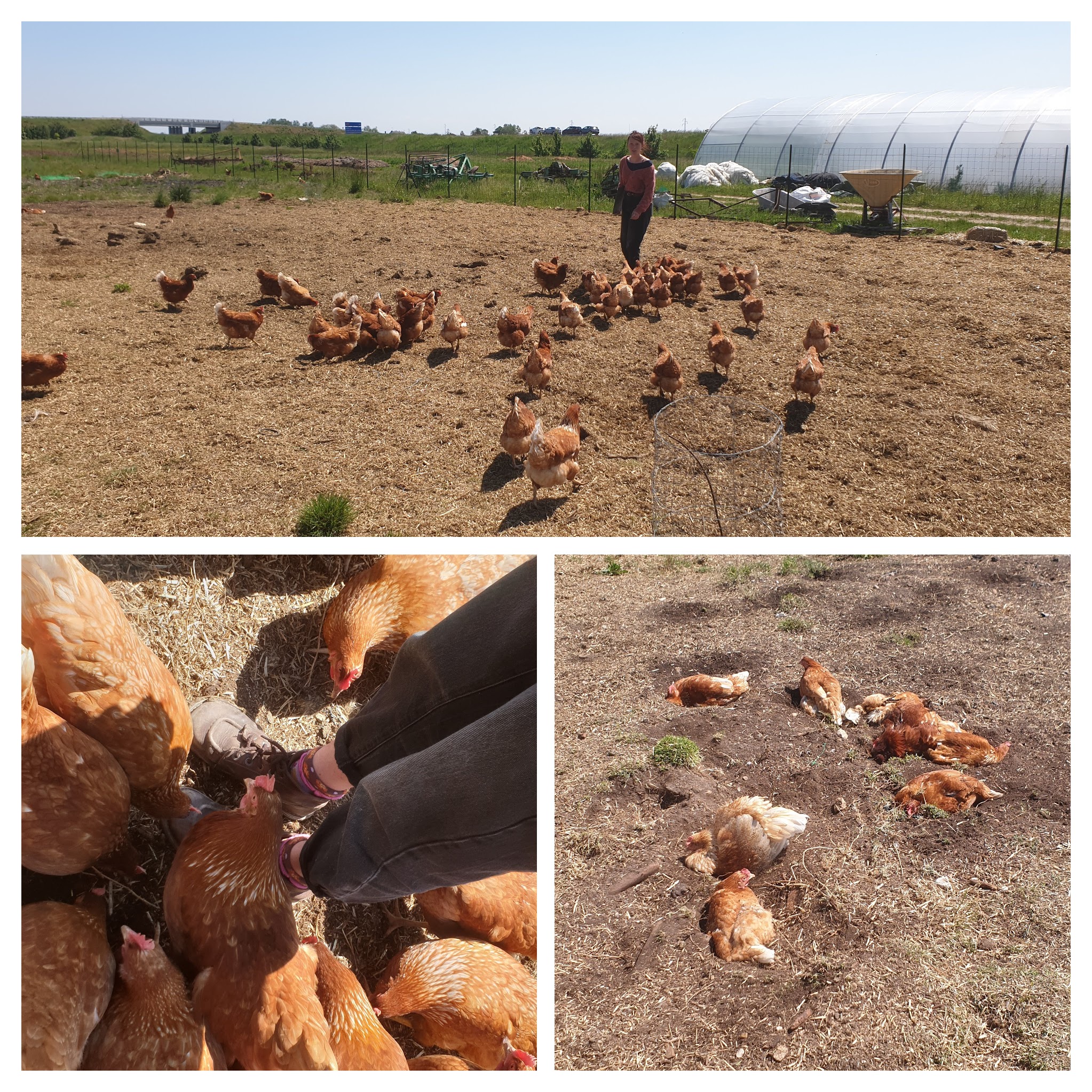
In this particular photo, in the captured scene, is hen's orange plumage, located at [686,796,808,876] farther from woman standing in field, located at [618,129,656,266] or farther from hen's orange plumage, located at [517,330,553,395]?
woman standing in field, located at [618,129,656,266]

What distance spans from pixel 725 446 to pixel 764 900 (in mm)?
3496

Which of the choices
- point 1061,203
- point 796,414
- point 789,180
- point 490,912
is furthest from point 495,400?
point 789,180

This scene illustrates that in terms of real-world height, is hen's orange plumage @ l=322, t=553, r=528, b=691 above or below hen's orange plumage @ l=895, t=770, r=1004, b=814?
above

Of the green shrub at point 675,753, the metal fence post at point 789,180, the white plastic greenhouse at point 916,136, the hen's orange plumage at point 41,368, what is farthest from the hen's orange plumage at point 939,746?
the white plastic greenhouse at point 916,136

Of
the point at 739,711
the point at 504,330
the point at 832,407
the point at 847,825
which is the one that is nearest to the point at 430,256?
the point at 504,330

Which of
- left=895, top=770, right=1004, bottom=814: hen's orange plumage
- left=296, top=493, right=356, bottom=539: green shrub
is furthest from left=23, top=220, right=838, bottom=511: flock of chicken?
left=895, top=770, right=1004, bottom=814: hen's orange plumage

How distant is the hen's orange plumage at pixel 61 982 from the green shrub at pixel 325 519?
9.62ft

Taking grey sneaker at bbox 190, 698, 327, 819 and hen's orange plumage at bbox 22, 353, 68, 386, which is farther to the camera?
hen's orange plumage at bbox 22, 353, 68, 386

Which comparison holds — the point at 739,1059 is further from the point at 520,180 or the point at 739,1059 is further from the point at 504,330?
the point at 520,180

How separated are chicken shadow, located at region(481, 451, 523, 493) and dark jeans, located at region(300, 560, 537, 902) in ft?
10.6

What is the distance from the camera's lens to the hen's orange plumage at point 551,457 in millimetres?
5016

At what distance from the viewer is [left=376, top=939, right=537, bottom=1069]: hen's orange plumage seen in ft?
7.80

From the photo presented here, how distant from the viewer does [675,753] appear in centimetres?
371

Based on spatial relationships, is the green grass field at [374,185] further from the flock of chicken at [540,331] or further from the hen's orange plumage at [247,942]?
the hen's orange plumage at [247,942]
